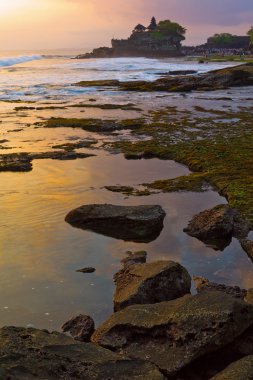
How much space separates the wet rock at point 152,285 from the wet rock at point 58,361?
6.80ft

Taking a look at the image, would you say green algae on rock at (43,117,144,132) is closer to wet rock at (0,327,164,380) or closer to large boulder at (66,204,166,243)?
large boulder at (66,204,166,243)

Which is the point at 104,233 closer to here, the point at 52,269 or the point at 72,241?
the point at 72,241

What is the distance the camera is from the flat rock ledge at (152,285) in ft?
26.0

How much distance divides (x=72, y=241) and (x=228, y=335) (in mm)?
5437

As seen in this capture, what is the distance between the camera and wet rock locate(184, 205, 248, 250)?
1105 cm

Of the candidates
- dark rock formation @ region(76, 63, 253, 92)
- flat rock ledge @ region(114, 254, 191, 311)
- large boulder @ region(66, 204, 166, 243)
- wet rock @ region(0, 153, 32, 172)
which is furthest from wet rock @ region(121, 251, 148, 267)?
dark rock formation @ region(76, 63, 253, 92)

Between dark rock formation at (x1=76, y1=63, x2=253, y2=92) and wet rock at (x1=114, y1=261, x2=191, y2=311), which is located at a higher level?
dark rock formation at (x1=76, y1=63, x2=253, y2=92)

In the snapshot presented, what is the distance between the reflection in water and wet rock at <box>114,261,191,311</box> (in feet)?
1.28

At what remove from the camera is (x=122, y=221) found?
38.2 ft

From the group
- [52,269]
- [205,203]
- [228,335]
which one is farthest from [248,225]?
[228,335]

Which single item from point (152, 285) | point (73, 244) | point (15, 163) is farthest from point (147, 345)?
point (15, 163)

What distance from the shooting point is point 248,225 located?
38.4 ft

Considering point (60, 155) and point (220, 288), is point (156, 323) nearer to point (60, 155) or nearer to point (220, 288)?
point (220, 288)

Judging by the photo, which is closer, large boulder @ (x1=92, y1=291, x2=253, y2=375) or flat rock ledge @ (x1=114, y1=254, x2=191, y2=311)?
large boulder @ (x1=92, y1=291, x2=253, y2=375)
